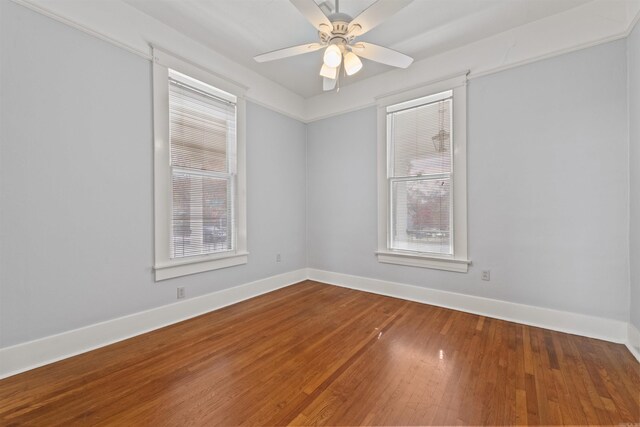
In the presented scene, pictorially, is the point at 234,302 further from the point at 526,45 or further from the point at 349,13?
the point at 526,45

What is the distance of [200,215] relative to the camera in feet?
10.1

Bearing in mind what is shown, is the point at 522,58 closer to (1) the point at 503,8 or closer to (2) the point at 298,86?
(1) the point at 503,8

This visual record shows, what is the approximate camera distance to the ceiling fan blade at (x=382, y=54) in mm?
2166

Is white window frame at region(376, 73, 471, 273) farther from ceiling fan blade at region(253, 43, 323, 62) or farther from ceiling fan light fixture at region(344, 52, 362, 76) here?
ceiling fan blade at region(253, 43, 323, 62)

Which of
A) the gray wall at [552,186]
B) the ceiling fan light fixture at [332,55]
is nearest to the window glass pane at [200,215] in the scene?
the ceiling fan light fixture at [332,55]

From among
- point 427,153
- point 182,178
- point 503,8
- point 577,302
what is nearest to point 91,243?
point 182,178

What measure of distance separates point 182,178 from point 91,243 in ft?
3.35

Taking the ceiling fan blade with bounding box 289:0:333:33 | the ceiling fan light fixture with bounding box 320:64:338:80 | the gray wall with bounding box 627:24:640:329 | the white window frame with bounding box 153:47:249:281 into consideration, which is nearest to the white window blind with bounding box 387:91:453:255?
the gray wall with bounding box 627:24:640:329

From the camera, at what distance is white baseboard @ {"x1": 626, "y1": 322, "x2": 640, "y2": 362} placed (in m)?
2.07

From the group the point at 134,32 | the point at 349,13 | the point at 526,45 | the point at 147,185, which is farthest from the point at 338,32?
the point at 147,185

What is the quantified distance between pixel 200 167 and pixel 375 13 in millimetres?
2357

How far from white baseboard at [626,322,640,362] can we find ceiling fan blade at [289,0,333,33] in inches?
135

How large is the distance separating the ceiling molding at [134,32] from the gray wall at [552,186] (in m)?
2.94

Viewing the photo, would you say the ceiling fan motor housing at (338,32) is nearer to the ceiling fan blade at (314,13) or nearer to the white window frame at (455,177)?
the ceiling fan blade at (314,13)
